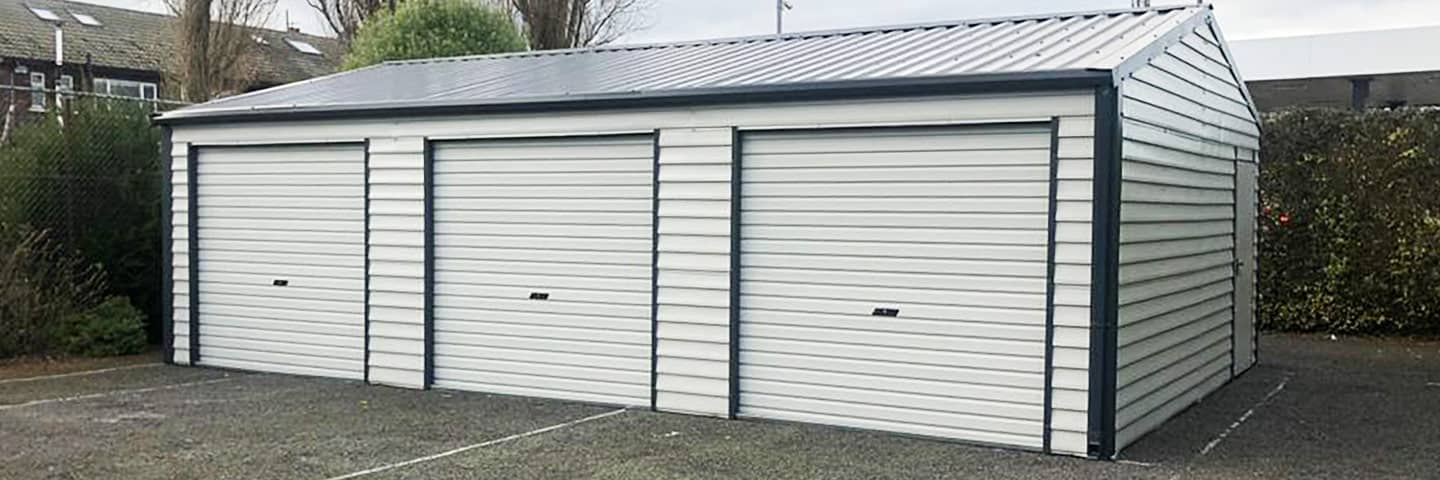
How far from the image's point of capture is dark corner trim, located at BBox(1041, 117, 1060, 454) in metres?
6.67

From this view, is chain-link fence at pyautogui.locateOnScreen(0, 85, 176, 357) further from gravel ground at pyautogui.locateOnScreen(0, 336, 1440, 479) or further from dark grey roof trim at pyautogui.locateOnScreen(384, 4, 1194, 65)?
dark grey roof trim at pyautogui.locateOnScreen(384, 4, 1194, 65)

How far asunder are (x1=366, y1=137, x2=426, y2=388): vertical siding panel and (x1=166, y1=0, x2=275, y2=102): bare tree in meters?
12.8

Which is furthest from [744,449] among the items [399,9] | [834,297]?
[399,9]

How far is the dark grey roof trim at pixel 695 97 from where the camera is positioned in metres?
Answer: 6.64

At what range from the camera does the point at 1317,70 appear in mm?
16938

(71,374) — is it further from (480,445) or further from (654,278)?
(654,278)

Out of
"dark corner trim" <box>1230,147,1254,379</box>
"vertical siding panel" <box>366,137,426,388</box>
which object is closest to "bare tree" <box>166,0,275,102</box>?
"vertical siding panel" <box>366,137,426,388</box>

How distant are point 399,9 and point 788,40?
932 cm

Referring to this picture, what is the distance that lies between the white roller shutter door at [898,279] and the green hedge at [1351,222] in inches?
253

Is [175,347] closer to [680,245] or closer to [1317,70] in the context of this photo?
[680,245]

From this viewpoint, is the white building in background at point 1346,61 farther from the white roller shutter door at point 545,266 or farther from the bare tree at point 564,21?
the white roller shutter door at point 545,266

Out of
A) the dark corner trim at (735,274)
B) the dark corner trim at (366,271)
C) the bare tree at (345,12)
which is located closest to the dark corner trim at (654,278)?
the dark corner trim at (735,274)

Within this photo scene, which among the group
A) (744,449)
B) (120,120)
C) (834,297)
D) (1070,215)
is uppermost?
(120,120)

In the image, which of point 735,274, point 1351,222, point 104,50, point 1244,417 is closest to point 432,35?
point 735,274
